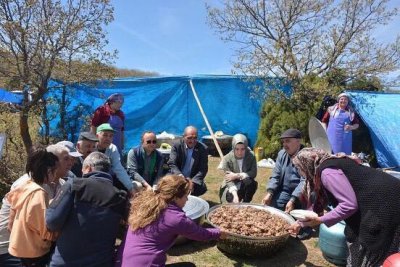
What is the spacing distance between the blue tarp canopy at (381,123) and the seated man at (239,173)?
152 inches

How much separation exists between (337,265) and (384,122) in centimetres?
504

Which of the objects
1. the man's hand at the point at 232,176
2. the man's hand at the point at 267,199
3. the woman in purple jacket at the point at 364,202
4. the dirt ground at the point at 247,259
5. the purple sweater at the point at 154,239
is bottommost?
the dirt ground at the point at 247,259

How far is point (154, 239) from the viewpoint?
2.36 m

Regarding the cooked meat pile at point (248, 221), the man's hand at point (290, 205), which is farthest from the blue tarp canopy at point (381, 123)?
the cooked meat pile at point (248, 221)

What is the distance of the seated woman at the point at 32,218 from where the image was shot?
240cm

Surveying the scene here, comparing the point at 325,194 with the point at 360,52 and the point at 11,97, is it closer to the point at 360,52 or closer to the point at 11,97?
the point at 11,97

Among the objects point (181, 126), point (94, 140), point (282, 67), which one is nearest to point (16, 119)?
point (94, 140)

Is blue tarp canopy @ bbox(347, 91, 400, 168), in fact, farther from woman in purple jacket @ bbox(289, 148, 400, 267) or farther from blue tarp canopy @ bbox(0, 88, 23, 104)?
blue tarp canopy @ bbox(0, 88, 23, 104)

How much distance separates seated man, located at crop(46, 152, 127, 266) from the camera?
2.27 m

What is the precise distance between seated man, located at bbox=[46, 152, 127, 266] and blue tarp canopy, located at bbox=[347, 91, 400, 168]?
6.52 meters

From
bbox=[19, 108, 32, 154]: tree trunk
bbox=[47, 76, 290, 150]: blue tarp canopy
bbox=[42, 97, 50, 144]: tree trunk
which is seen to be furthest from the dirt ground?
bbox=[47, 76, 290, 150]: blue tarp canopy

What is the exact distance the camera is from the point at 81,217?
2271 millimetres

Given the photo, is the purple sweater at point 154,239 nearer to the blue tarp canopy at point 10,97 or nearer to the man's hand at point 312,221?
the man's hand at point 312,221

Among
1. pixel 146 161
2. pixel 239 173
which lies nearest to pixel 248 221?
pixel 239 173
